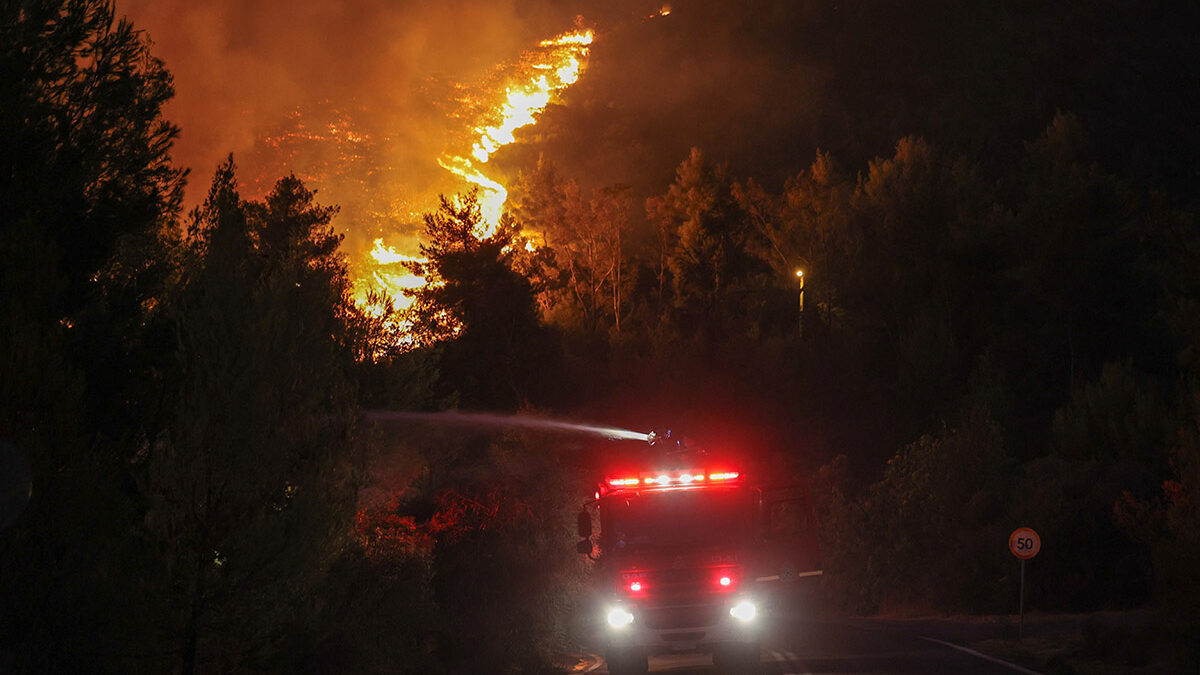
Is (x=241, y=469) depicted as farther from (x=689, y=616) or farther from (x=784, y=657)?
(x=784, y=657)

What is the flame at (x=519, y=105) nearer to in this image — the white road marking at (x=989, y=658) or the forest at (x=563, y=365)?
the forest at (x=563, y=365)

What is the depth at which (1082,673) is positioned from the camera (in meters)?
20.7

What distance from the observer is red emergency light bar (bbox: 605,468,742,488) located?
64.1ft

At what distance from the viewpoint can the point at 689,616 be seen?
1867 cm

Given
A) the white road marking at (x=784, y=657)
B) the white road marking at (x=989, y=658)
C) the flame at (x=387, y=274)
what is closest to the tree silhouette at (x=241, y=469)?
the white road marking at (x=784, y=657)

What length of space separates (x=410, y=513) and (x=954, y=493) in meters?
24.4

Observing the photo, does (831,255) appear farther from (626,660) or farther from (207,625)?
(207,625)


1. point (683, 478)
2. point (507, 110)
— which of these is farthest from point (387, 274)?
point (683, 478)

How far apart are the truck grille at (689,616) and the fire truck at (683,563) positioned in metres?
0.01

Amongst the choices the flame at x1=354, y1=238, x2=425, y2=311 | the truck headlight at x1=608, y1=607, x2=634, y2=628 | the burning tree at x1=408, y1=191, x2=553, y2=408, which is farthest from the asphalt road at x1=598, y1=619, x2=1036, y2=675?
the flame at x1=354, y1=238, x2=425, y2=311

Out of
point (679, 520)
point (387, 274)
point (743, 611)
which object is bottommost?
point (743, 611)

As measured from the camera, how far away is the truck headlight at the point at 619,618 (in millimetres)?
18906

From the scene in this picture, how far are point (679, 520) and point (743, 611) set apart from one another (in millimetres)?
1709

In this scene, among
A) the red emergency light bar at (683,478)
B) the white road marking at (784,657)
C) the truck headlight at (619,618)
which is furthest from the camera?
the white road marking at (784,657)
